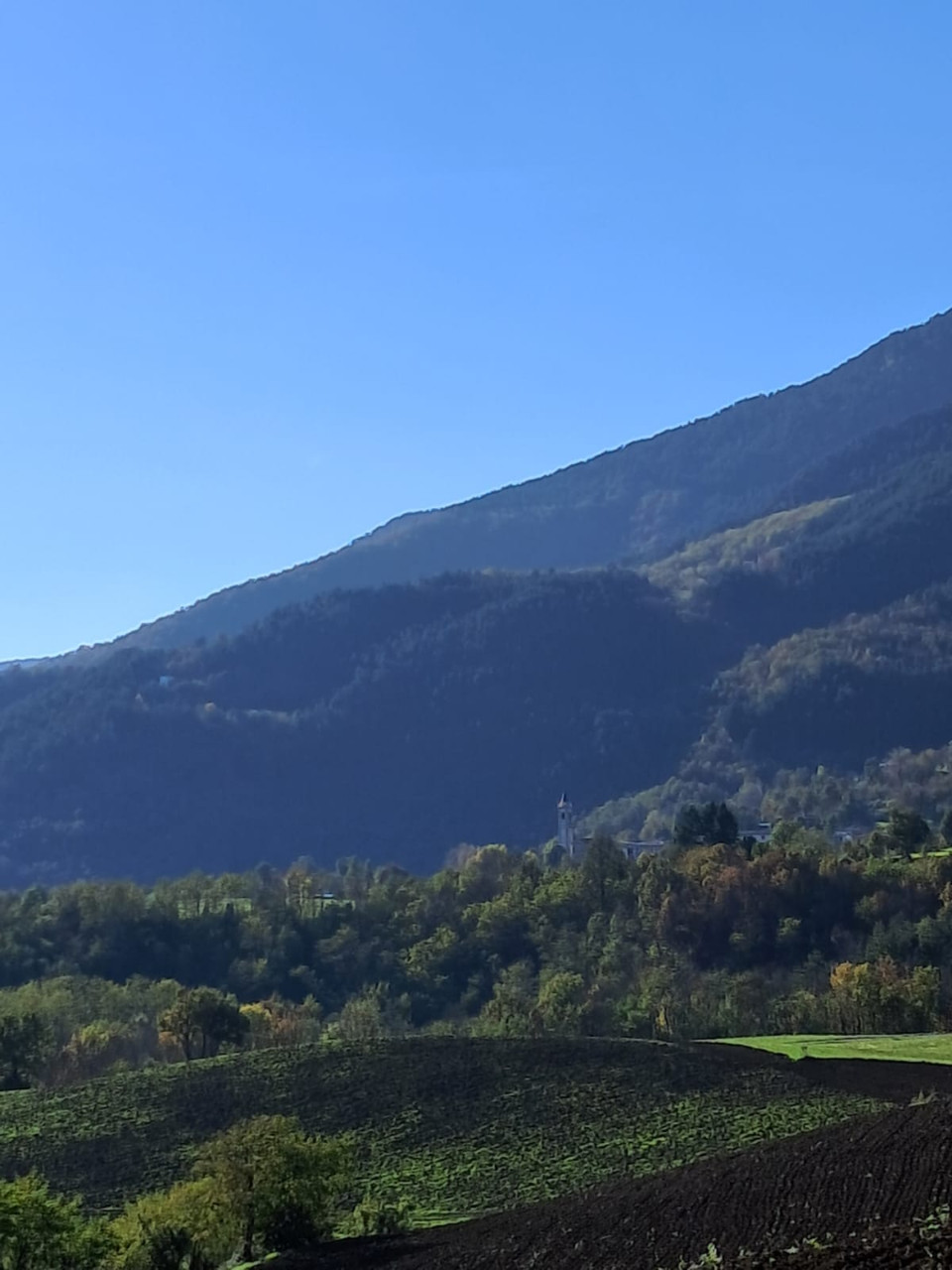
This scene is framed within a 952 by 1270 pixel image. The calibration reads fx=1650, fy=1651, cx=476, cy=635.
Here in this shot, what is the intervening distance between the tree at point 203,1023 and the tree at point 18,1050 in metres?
6.47

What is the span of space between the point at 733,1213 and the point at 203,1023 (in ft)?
171

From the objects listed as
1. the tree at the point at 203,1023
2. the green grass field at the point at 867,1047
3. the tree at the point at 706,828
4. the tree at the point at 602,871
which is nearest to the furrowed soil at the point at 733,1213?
the green grass field at the point at 867,1047

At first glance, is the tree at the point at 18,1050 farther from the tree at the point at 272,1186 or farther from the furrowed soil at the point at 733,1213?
the furrowed soil at the point at 733,1213

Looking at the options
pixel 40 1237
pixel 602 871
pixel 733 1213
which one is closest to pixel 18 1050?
pixel 40 1237

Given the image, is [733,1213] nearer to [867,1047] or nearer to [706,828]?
[867,1047]

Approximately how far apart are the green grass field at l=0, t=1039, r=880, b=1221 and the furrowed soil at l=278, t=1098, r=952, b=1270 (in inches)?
207

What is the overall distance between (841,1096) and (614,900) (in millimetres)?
71596

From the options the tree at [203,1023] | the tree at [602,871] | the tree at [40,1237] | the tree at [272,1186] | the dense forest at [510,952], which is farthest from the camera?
the tree at [602,871]

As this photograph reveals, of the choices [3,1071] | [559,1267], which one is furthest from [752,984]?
[559,1267]

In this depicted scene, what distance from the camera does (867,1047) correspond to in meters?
62.9

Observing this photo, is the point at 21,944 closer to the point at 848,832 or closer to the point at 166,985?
the point at 166,985

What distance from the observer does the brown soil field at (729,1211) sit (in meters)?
30.5

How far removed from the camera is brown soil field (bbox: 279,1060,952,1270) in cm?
3045

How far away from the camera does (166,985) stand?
10606 cm
